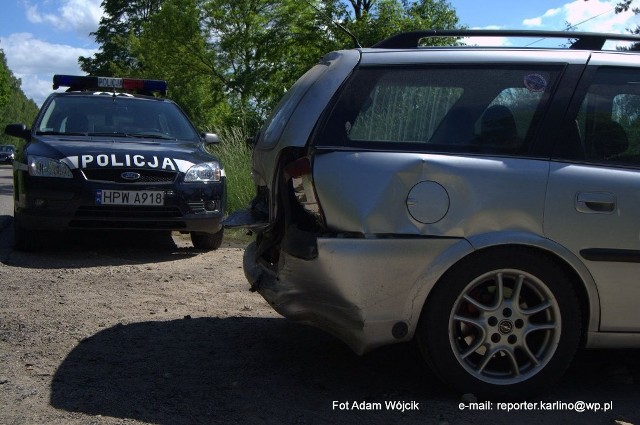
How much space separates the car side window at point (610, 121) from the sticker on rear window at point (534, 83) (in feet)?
0.72

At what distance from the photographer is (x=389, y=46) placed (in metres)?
4.34

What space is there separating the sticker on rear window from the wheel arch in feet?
2.51

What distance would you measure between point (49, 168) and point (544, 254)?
510 centimetres

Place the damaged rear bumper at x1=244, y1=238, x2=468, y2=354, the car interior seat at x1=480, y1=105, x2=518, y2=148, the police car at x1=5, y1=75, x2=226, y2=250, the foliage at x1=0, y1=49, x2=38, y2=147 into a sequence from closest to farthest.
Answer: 1. the damaged rear bumper at x1=244, y1=238, x2=468, y2=354
2. the car interior seat at x1=480, y1=105, x2=518, y2=148
3. the police car at x1=5, y1=75, x2=226, y2=250
4. the foliage at x1=0, y1=49, x2=38, y2=147

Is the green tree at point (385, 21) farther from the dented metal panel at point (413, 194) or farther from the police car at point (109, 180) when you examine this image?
the dented metal panel at point (413, 194)

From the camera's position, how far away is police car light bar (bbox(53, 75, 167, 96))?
9625mm

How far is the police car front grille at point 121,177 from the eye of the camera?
7531mm

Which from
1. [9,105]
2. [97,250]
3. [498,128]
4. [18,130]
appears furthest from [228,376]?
[9,105]

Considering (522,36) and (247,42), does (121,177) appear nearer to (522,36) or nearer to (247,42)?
(522,36)

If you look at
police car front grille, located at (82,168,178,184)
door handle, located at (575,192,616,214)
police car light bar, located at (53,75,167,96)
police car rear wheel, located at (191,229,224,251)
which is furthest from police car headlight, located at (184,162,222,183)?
door handle, located at (575,192,616,214)

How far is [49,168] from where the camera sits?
7539 millimetres

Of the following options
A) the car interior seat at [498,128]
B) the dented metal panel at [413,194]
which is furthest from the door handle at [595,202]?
the car interior seat at [498,128]

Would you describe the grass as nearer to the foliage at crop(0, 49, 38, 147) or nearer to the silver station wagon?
the silver station wagon

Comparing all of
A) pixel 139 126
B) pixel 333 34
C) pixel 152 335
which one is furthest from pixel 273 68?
pixel 152 335
